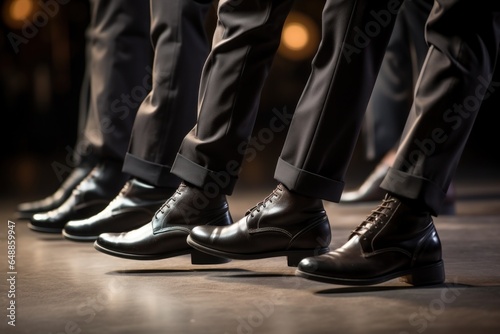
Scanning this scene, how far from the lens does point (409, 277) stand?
155 cm

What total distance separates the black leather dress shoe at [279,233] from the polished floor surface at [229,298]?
5 centimetres

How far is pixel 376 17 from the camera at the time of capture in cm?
159

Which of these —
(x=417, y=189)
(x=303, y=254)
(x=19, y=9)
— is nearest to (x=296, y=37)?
(x=19, y=9)

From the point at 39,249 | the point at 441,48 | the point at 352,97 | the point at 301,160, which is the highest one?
the point at 441,48

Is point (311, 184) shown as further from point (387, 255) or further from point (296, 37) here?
point (296, 37)

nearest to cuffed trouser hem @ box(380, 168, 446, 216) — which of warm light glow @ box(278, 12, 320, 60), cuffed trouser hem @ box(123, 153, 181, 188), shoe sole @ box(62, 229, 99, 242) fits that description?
cuffed trouser hem @ box(123, 153, 181, 188)

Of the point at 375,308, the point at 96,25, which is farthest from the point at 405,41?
the point at 375,308

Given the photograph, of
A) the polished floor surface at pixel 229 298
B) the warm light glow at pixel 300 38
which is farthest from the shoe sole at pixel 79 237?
the warm light glow at pixel 300 38

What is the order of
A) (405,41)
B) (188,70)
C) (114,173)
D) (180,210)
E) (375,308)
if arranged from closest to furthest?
(375,308), (180,210), (188,70), (114,173), (405,41)

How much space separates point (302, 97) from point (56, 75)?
21.5 feet

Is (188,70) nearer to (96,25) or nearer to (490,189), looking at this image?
(96,25)

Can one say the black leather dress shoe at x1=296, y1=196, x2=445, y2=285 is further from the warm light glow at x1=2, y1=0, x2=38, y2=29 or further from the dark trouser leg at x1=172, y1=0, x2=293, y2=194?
the warm light glow at x1=2, y1=0, x2=38, y2=29

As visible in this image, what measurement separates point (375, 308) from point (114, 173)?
48.0 inches

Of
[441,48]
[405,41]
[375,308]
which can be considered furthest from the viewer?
[405,41]
